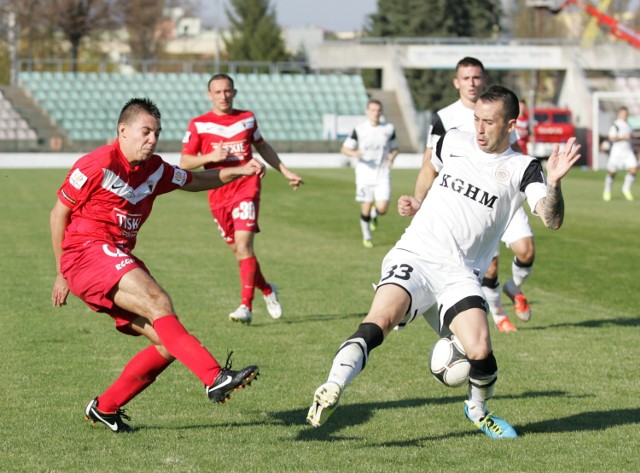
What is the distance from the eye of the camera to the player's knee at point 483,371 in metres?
5.57

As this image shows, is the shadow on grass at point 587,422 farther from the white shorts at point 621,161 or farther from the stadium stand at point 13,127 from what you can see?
the stadium stand at point 13,127

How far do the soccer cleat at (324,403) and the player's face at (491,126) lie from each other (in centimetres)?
175

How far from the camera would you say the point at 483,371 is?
5.61 metres

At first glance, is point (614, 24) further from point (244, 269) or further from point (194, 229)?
point (244, 269)

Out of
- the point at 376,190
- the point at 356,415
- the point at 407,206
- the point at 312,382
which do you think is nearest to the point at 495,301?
the point at 312,382

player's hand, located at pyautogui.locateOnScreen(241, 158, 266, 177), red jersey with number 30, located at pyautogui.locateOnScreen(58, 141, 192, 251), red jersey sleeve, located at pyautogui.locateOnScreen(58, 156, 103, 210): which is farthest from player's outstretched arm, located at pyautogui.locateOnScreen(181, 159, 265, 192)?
red jersey sleeve, located at pyautogui.locateOnScreen(58, 156, 103, 210)

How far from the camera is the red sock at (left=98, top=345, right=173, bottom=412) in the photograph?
578 centimetres

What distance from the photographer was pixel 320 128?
5134 cm

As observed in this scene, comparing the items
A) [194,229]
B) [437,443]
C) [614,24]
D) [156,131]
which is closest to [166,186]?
[156,131]

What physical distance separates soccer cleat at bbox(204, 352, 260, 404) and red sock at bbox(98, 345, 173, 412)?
701mm

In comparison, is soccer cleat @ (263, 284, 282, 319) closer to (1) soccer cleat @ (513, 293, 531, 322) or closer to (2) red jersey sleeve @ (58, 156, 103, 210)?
(1) soccer cleat @ (513, 293, 531, 322)

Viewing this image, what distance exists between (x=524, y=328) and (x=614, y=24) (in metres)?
57.3

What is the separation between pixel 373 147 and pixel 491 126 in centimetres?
1222

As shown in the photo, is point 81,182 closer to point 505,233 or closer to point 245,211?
point 245,211
